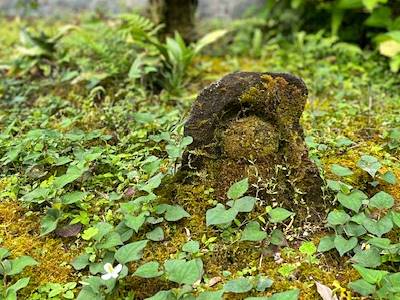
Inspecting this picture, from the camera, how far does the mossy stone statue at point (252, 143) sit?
2.88 meters

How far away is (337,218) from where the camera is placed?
2.68 meters

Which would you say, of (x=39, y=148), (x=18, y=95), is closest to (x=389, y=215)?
(x=39, y=148)

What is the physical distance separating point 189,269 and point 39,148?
1409mm

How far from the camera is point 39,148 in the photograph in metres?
3.31

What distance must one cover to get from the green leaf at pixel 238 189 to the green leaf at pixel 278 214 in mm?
163

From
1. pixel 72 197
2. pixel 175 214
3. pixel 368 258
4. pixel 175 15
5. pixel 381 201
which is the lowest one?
pixel 368 258

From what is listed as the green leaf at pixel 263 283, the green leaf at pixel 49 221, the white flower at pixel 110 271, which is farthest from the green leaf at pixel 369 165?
the green leaf at pixel 49 221

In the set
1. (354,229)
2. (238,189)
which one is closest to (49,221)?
(238,189)

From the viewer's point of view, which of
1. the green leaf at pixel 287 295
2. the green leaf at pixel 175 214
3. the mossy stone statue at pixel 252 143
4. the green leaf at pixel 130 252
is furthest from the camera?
the mossy stone statue at pixel 252 143

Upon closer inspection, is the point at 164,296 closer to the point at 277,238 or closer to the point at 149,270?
the point at 149,270

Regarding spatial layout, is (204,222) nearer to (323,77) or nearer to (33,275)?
(33,275)

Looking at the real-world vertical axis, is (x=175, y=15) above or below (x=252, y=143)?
above

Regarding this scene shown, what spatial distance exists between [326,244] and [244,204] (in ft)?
1.39

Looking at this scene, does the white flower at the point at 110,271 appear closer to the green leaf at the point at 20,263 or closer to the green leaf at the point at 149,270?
the green leaf at the point at 149,270
